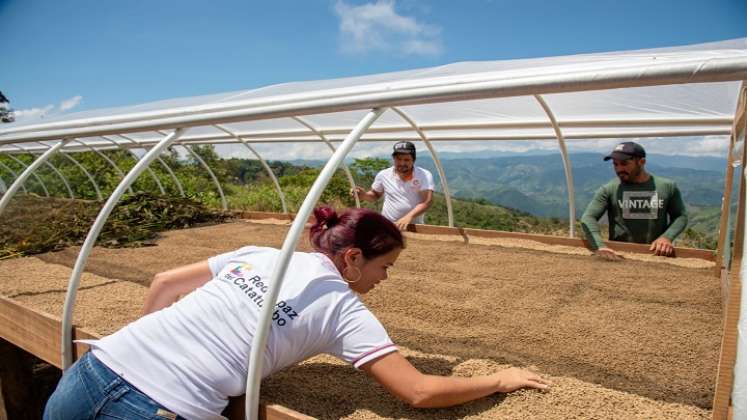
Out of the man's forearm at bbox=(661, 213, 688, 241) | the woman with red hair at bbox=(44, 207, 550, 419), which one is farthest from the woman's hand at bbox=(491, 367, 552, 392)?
the man's forearm at bbox=(661, 213, 688, 241)

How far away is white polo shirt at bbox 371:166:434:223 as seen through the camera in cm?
544

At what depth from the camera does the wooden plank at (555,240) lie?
3895mm

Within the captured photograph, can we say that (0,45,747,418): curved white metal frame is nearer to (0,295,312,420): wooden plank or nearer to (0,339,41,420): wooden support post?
(0,295,312,420): wooden plank

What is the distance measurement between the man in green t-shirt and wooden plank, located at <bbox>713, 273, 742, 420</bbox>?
2690mm

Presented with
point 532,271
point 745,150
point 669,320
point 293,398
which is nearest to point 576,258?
point 532,271

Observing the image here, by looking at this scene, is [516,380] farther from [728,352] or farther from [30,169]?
[30,169]

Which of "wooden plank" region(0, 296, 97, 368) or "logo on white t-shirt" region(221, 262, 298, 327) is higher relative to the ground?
"logo on white t-shirt" region(221, 262, 298, 327)

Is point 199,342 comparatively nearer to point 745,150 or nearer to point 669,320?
point 745,150

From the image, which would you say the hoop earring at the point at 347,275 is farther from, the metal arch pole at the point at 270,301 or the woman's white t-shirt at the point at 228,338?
the metal arch pole at the point at 270,301

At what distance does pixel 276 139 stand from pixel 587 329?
6.58 metres

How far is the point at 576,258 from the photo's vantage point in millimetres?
4004

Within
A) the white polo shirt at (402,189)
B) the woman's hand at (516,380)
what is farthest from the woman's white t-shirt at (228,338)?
the white polo shirt at (402,189)

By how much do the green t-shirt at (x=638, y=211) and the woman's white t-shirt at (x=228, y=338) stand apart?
3.17 m

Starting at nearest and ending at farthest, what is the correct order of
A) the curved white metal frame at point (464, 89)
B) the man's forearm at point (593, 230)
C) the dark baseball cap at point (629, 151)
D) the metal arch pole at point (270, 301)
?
the curved white metal frame at point (464, 89), the metal arch pole at point (270, 301), the dark baseball cap at point (629, 151), the man's forearm at point (593, 230)
